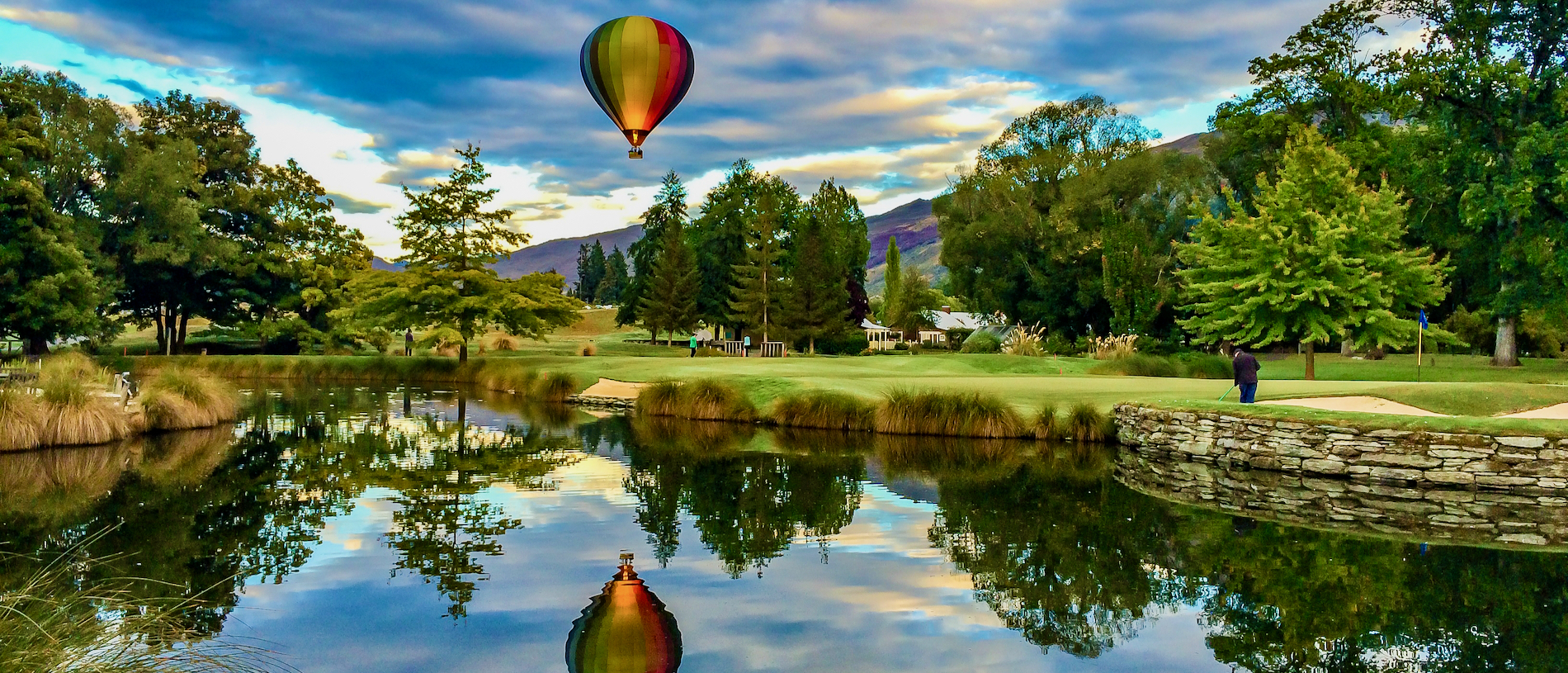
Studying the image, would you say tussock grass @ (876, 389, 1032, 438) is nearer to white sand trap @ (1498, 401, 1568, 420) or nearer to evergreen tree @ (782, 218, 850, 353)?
white sand trap @ (1498, 401, 1568, 420)

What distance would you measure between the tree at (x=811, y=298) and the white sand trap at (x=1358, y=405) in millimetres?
37946

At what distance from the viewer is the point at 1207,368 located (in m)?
33.3

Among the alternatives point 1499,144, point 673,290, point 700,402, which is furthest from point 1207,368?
point 673,290

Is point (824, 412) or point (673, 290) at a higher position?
point (673, 290)

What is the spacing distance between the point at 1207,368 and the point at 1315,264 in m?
5.57

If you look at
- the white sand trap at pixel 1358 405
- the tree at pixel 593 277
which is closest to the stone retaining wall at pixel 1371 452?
the white sand trap at pixel 1358 405

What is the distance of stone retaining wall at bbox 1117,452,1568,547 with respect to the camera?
11570mm

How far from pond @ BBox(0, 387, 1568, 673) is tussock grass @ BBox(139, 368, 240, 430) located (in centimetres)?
372

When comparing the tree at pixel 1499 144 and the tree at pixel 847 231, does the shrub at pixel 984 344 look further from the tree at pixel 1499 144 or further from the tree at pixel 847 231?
the tree at pixel 1499 144

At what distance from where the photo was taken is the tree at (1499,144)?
31.4 meters

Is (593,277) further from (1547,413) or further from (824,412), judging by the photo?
(1547,413)

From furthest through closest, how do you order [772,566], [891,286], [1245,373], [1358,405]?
[891,286] < [1245,373] < [1358,405] < [772,566]

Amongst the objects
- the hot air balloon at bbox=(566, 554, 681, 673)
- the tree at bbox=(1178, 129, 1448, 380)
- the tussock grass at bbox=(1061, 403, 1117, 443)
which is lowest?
the hot air balloon at bbox=(566, 554, 681, 673)

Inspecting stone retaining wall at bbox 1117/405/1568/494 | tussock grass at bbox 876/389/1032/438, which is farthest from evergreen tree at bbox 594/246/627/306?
stone retaining wall at bbox 1117/405/1568/494
